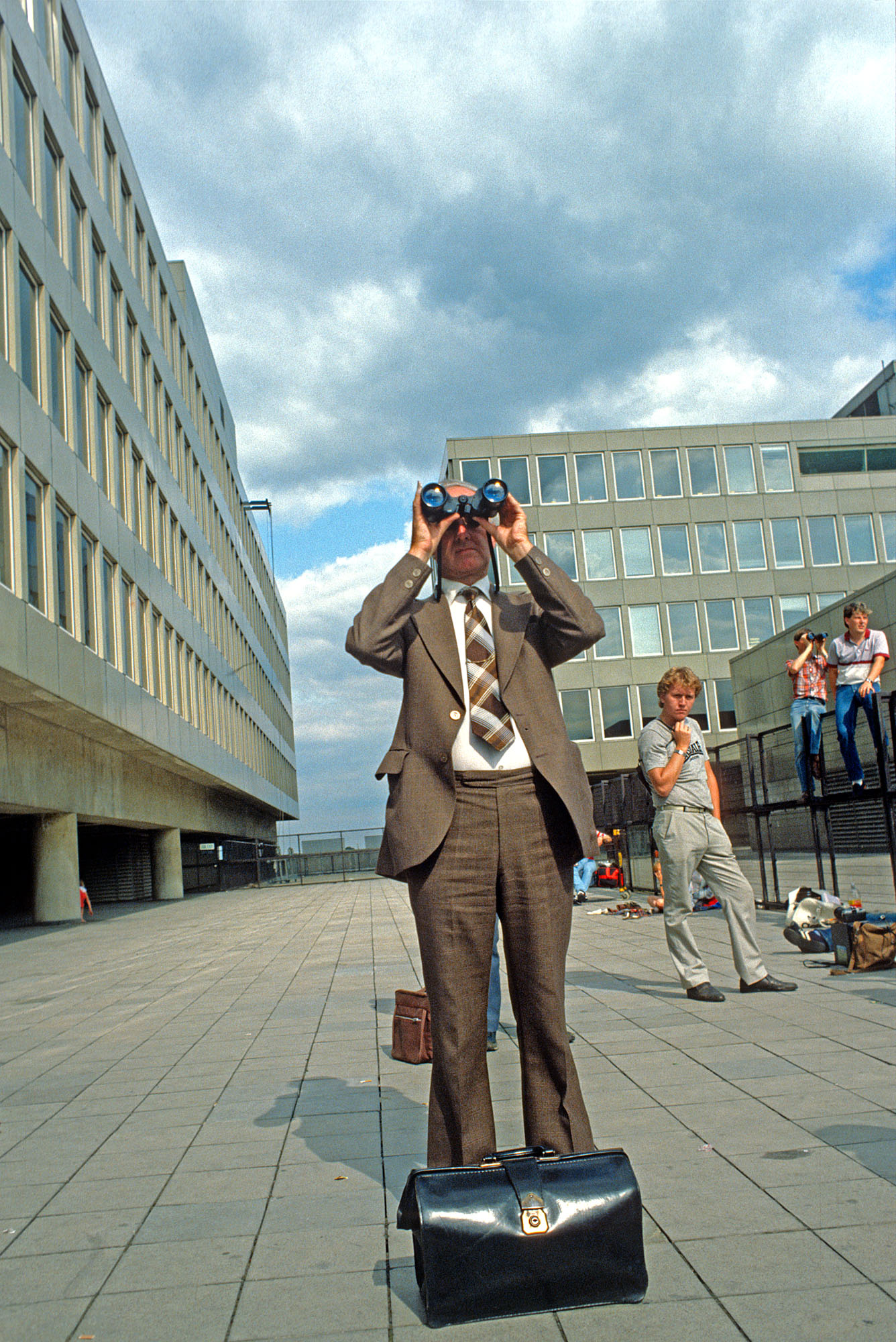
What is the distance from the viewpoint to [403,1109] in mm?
4852

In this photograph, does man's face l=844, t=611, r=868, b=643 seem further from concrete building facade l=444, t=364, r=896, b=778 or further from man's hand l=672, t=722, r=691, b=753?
concrete building facade l=444, t=364, r=896, b=778

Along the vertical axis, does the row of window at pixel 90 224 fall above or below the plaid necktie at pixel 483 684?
above

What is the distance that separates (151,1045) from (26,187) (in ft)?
52.2

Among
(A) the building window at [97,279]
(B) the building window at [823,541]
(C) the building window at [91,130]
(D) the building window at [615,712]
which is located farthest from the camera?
(B) the building window at [823,541]

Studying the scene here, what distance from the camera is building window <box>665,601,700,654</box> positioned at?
4859 centimetres

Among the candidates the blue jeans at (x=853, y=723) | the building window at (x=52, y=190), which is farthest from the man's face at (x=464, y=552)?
the building window at (x=52, y=190)

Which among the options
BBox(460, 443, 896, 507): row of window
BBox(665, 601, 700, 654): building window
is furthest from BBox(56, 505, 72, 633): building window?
BBox(665, 601, 700, 654): building window

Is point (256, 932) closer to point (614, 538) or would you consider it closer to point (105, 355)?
point (105, 355)

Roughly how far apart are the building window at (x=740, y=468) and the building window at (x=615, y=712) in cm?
1050

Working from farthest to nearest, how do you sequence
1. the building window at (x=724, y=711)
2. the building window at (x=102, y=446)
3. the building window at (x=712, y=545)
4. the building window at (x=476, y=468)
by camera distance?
1. the building window at (x=712, y=545)
2. the building window at (x=476, y=468)
3. the building window at (x=724, y=711)
4. the building window at (x=102, y=446)

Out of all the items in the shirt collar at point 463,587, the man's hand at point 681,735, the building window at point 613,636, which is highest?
the building window at point 613,636

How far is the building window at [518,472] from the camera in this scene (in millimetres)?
48250

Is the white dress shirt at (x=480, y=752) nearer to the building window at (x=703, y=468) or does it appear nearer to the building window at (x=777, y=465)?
the building window at (x=703, y=468)

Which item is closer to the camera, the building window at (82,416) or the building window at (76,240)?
the building window at (82,416)
